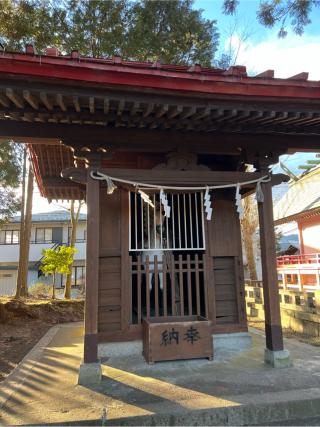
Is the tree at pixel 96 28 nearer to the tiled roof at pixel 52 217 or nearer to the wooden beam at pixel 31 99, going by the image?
the wooden beam at pixel 31 99

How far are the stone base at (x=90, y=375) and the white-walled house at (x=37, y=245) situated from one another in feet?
77.8

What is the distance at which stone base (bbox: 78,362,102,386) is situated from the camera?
460cm

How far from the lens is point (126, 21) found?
1155 cm

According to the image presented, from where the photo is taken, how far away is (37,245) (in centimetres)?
2902

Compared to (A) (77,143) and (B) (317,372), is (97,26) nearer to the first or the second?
(A) (77,143)

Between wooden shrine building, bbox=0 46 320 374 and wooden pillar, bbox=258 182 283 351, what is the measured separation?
17 millimetres

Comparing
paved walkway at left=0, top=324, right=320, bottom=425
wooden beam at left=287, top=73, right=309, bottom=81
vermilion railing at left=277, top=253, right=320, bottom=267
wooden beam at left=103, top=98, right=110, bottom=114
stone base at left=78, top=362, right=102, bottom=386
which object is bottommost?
paved walkway at left=0, top=324, right=320, bottom=425

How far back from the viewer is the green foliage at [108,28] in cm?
1097

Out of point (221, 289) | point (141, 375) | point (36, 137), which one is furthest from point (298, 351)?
point (36, 137)

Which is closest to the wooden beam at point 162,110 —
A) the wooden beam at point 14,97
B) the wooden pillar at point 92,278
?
the wooden pillar at point 92,278

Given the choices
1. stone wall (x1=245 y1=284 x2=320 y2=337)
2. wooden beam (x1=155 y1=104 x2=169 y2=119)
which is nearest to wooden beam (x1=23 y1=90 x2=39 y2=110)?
wooden beam (x1=155 y1=104 x2=169 y2=119)

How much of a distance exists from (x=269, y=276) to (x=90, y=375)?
306 centimetres

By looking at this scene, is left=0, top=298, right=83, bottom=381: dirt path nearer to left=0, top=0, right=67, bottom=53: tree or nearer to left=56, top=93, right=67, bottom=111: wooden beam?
left=56, top=93, right=67, bottom=111: wooden beam

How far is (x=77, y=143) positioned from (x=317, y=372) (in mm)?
4911
